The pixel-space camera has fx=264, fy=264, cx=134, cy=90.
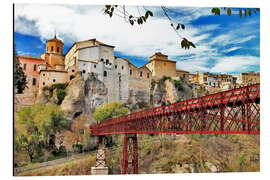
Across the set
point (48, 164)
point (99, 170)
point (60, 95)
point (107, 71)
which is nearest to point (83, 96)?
point (60, 95)

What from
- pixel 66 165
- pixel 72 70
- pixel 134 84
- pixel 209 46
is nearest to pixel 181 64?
pixel 209 46

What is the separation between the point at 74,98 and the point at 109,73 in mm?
3659

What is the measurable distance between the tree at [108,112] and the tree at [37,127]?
2.15m

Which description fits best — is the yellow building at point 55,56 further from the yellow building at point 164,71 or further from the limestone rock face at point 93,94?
the yellow building at point 164,71

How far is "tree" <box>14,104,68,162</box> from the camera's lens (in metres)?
9.84

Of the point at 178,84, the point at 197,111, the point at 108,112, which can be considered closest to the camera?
the point at 197,111

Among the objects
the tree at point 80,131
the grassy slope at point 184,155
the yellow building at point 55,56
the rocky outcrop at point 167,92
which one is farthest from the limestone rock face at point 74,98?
the rocky outcrop at point 167,92

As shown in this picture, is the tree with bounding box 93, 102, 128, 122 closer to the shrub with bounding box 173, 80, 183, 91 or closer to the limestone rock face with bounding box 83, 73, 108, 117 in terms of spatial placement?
the limestone rock face with bounding box 83, 73, 108, 117

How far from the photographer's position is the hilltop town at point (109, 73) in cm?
1439

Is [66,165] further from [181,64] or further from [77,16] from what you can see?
[181,64]

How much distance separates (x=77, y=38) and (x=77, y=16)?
77.8 inches

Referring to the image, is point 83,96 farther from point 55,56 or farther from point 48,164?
point 48,164

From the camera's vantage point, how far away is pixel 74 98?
632 inches
